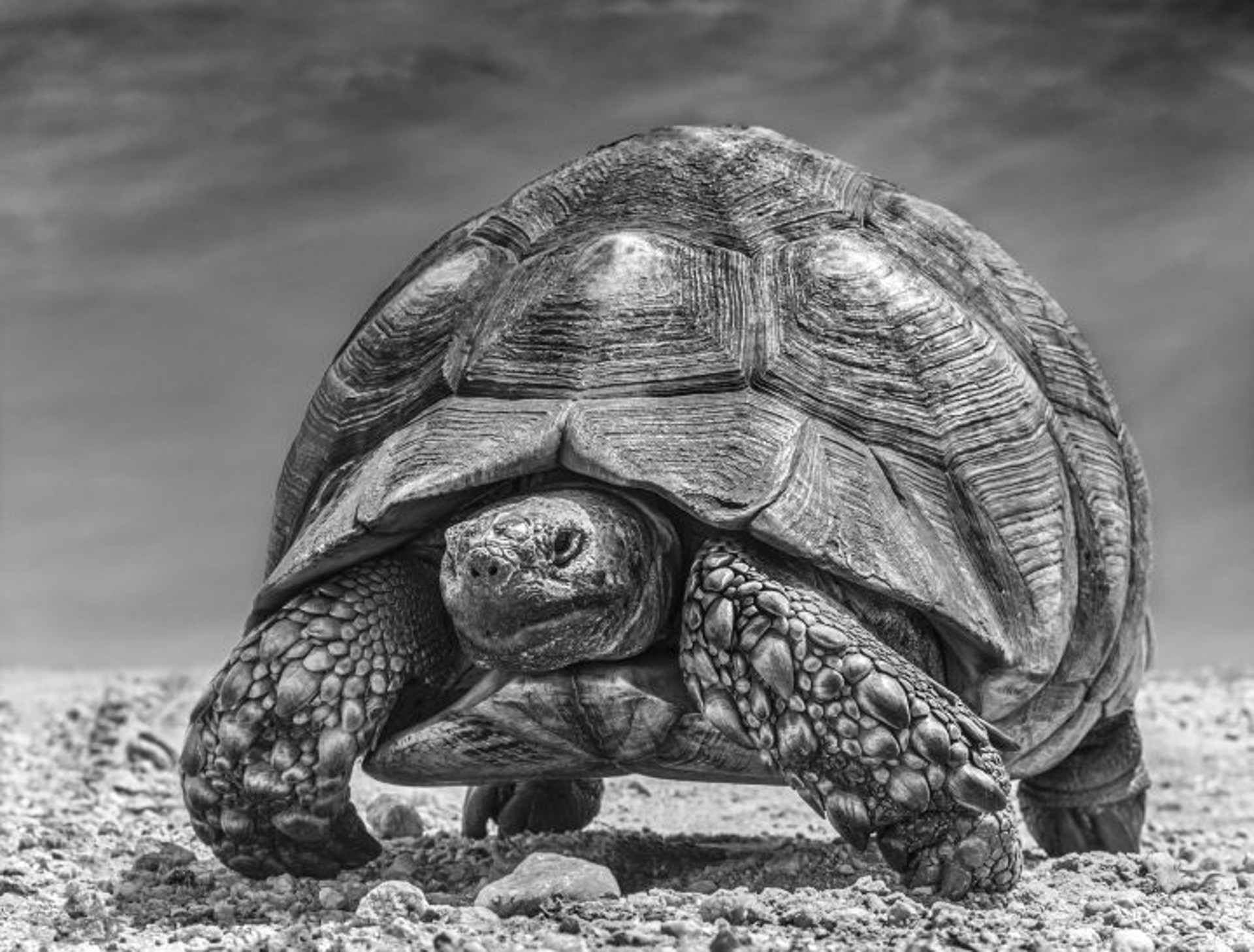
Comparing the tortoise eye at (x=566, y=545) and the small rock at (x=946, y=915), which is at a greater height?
the tortoise eye at (x=566, y=545)

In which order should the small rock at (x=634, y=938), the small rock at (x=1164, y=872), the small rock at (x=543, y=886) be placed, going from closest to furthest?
the small rock at (x=634, y=938) → the small rock at (x=543, y=886) → the small rock at (x=1164, y=872)

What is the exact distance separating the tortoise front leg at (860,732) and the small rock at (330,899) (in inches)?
48.5

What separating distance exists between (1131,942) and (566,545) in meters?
1.83

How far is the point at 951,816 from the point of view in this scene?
171 inches

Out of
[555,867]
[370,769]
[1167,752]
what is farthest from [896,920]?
[1167,752]

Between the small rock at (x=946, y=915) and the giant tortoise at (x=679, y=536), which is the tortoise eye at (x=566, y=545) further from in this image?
the small rock at (x=946, y=915)

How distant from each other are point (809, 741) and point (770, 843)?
1973 mm

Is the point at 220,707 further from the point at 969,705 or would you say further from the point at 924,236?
the point at 924,236

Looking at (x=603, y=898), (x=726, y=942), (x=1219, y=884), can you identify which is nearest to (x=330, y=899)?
(x=603, y=898)

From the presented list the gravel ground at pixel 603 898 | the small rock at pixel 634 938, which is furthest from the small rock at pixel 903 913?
the small rock at pixel 634 938

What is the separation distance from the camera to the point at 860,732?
430 centimetres

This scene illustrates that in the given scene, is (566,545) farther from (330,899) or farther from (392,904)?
(330,899)

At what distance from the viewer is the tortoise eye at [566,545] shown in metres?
4.45

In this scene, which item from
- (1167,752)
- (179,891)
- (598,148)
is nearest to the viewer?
(179,891)
